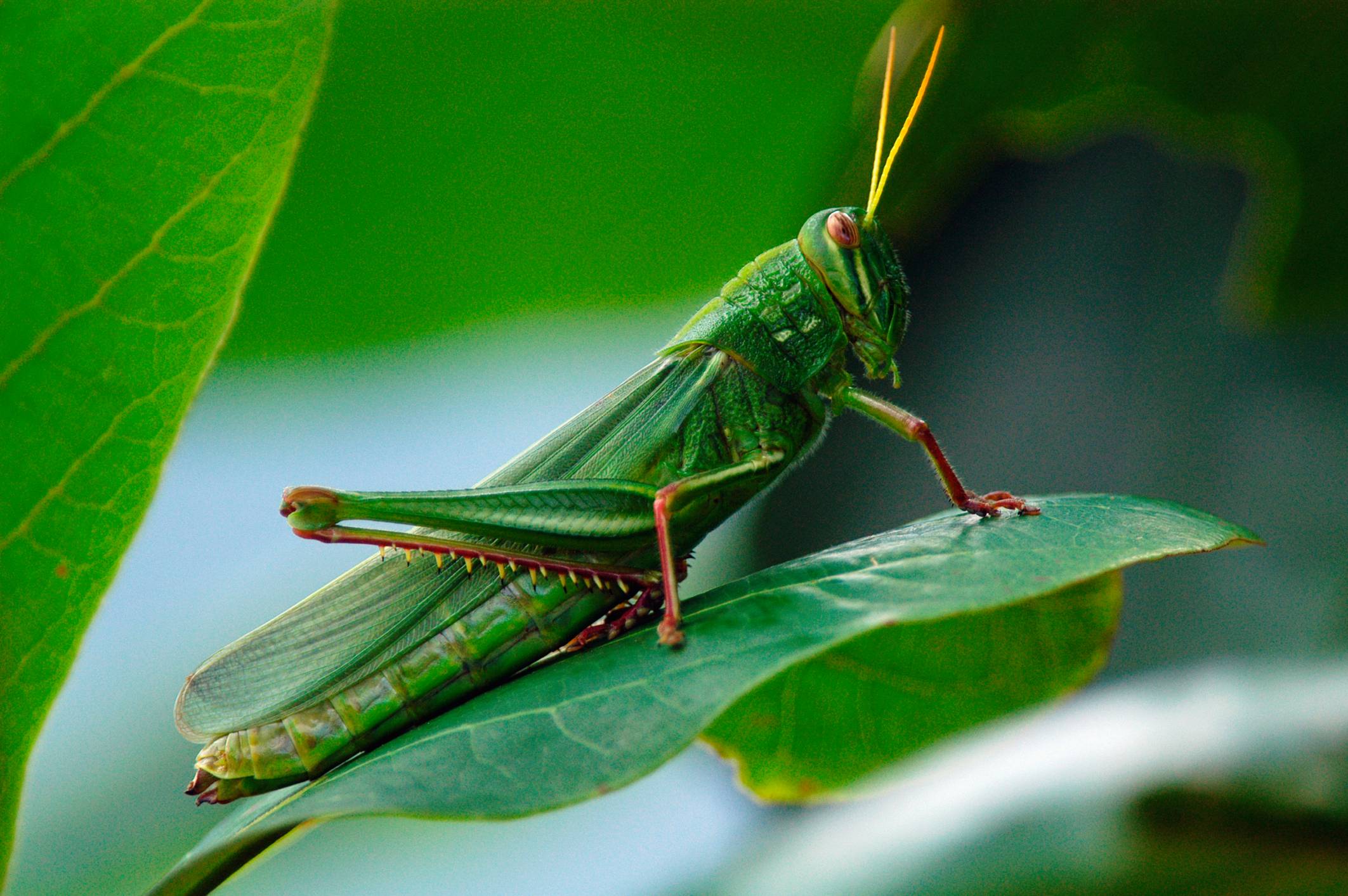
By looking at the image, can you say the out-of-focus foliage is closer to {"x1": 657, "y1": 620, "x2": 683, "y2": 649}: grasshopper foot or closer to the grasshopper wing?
the grasshopper wing

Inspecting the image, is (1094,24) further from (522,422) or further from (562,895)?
(562,895)

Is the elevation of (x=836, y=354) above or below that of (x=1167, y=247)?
above

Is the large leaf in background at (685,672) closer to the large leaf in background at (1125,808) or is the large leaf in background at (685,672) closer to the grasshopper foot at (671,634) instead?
the grasshopper foot at (671,634)

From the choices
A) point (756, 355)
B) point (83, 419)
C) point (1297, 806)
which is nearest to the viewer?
point (83, 419)

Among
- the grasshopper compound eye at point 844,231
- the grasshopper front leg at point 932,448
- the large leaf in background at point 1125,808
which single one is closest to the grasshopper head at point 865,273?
the grasshopper compound eye at point 844,231

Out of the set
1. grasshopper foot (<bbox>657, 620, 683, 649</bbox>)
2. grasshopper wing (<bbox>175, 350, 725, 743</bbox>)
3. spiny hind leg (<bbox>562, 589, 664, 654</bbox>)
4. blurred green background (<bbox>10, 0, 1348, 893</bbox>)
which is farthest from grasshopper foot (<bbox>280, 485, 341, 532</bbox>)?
blurred green background (<bbox>10, 0, 1348, 893</bbox>)

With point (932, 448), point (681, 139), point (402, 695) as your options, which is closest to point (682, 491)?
point (932, 448)

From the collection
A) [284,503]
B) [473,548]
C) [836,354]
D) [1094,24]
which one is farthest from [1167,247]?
[284,503]
